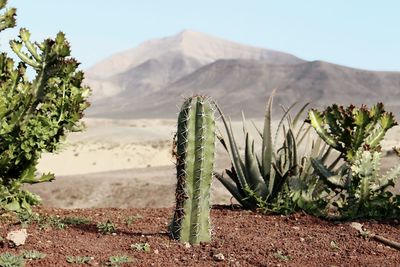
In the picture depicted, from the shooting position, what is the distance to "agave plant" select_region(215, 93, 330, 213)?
780 centimetres

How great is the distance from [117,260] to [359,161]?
331 cm

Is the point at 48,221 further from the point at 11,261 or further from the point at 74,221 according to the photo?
the point at 11,261

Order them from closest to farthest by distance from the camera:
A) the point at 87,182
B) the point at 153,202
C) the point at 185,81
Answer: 1. the point at 153,202
2. the point at 87,182
3. the point at 185,81

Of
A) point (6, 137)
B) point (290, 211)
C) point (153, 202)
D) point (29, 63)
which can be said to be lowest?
point (153, 202)

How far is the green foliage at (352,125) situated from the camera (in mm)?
7484

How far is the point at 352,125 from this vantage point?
7559 mm

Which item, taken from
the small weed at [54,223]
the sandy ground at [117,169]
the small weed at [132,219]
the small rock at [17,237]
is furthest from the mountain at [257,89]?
the small rock at [17,237]

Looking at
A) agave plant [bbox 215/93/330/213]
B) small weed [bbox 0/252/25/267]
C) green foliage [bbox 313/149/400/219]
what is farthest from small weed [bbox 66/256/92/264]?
green foliage [bbox 313/149/400/219]

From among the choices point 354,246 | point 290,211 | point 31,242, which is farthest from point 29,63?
point 354,246

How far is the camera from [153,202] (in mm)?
13695

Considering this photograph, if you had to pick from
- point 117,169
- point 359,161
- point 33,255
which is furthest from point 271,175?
point 117,169

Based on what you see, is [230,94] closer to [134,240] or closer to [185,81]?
[185,81]

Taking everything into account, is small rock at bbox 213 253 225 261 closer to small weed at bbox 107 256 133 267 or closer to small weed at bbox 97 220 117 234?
small weed at bbox 107 256 133 267

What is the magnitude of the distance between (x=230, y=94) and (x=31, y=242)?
11144 cm
